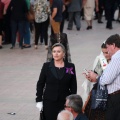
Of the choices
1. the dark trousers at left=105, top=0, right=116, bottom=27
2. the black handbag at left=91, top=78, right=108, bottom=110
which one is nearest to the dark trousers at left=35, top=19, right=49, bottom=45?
the dark trousers at left=105, top=0, right=116, bottom=27

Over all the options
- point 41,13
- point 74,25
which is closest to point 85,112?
point 41,13

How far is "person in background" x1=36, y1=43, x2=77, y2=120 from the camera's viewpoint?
5434 mm

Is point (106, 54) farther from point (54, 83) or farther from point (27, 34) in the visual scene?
point (27, 34)

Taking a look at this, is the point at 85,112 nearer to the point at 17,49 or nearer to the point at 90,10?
the point at 17,49

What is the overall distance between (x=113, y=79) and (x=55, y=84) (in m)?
0.89

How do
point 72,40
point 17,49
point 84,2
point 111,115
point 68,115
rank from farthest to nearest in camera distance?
1. point 84,2
2. point 72,40
3. point 17,49
4. point 111,115
5. point 68,115

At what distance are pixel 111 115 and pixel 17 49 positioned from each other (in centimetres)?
846

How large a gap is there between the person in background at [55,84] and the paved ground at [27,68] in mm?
1814

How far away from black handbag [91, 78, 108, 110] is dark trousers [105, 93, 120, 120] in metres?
0.08

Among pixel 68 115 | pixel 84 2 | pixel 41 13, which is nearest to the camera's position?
pixel 68 115

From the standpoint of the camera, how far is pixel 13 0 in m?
12.5

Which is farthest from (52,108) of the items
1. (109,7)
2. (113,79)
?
(109,7)

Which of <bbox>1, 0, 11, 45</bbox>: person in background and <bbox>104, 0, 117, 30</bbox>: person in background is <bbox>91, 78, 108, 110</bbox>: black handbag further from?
<bbox>104, 0, 117, 30</bbox>: person in background

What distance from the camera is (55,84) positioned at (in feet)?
17.8
